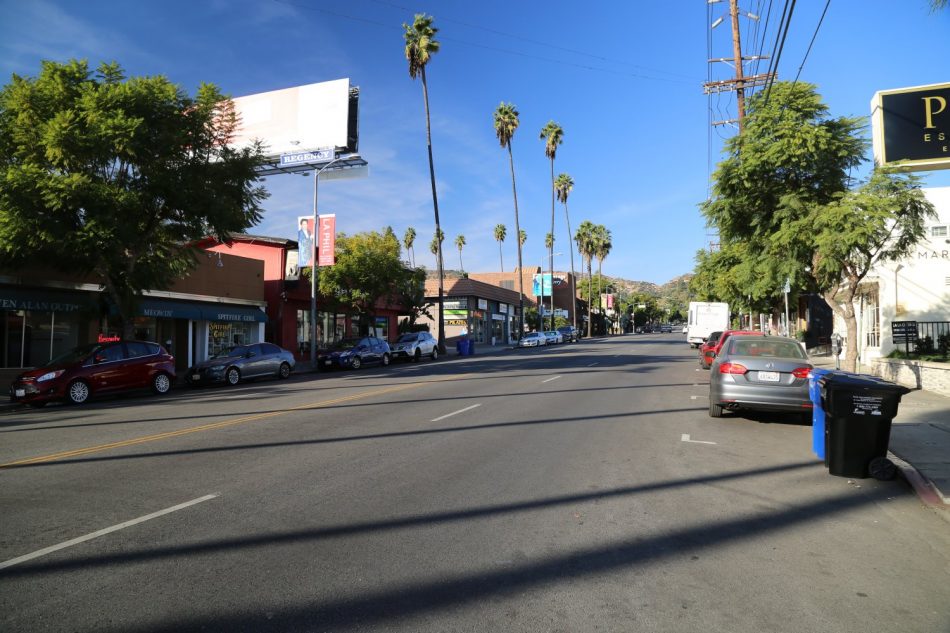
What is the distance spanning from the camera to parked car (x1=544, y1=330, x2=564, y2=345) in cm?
5889

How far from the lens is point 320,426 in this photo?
33.7 feet

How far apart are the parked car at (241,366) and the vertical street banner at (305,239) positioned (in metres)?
7.24

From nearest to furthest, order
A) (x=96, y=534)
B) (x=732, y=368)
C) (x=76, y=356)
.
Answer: (x=96, y=534) → (x=732, y=368) → (x=76, y=356)

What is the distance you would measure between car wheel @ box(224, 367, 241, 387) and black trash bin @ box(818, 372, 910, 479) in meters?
18.1

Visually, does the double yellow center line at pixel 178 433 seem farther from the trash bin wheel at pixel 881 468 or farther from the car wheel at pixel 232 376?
the trash bin wheel at pixel 881 468

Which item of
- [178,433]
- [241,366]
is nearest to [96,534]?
[178,433]

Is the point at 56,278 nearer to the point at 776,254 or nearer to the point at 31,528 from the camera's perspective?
the point at 31,528

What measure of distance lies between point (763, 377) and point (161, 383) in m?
15.8

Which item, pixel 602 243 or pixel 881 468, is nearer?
pixel 881 468

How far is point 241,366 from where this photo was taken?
20.9 metres

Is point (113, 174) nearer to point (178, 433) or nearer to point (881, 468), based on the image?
point (178, 433)

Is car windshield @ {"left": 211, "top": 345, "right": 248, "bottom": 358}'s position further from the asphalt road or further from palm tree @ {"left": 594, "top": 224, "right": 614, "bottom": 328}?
palm tree @ {"left": 594, "top": 224, "right": 614, "bottom": 328}

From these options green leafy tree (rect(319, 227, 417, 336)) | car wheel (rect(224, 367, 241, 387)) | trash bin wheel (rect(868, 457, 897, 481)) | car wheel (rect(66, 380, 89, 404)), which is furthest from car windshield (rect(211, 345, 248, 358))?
trash bin wheel (rect(868, 457, 897, 481))

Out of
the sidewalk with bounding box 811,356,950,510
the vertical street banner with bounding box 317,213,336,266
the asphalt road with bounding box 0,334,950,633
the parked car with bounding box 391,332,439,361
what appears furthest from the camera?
the parked car with bounding box 391,332,439,361
